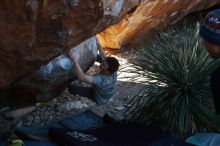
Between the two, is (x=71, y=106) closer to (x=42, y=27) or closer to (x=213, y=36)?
(x=42, y=27)

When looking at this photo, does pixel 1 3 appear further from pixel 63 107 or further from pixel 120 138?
pixel 63 107

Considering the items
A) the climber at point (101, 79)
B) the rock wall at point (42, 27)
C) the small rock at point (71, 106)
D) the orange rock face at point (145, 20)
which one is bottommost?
the small rock at point (71, 106)

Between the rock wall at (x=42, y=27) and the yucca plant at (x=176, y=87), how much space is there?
114cm

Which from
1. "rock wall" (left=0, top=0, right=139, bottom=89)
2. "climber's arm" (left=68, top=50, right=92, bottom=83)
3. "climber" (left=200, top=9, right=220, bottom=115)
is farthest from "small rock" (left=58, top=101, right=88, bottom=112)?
"climber" (left=200, top=9, right=220, bottom=115)

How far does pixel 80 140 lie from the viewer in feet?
14.1

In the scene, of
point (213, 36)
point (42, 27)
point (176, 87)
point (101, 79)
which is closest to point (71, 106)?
point (101, 79)

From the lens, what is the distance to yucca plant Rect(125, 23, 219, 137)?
503 cm

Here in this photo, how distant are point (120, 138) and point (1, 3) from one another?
5.24 feet

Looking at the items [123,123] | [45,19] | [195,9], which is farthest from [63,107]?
[195,9]

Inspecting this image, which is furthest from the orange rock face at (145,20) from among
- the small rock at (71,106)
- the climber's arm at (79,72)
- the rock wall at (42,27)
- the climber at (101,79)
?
the rock wall at (42,27)

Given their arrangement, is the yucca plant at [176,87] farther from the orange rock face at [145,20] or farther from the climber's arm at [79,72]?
the orange rock face at [145,20]

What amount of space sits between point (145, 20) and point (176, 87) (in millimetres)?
3089

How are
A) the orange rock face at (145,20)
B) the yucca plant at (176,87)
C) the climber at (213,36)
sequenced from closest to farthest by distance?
1. the climber at (213,36)
2. the yucca plant at (176,87)
3. the orange rock face at (145,20)

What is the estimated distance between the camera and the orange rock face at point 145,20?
25.4ft
